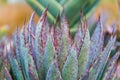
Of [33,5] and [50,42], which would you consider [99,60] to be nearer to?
[50,42]

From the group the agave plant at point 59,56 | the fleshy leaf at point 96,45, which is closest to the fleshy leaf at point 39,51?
the agave plant at point 59,56

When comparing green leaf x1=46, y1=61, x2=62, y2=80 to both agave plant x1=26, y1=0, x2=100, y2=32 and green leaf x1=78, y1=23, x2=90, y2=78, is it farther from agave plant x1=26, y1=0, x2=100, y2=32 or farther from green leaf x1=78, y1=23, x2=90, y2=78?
agave plant x1=26, y1=0, x2=100, y2=32

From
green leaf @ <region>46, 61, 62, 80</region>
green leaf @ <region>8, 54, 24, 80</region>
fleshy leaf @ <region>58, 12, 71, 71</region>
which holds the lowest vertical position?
green leaf @ <region>46, 61, 62, 80</region>

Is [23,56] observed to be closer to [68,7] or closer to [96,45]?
[96,45]

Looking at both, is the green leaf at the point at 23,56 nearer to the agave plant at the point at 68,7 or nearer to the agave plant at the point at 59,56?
the agave plant at the point at 59,56

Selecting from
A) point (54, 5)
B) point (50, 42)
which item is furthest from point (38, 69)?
point (54, 5)

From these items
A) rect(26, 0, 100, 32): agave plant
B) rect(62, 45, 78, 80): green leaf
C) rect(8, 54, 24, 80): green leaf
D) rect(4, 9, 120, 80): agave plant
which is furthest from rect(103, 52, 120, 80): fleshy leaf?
rect(26, 0, 100, 32): agave plant

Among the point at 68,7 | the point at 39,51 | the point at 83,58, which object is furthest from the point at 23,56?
the point at 68,7

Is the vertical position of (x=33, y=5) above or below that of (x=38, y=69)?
above
